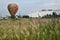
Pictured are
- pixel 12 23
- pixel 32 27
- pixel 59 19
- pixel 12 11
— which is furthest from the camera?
pixel 12 11

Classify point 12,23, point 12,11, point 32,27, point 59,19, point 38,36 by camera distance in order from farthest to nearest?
Answer: point 12,11, point 59,19, point 12,23, point 32,27, point 38,36

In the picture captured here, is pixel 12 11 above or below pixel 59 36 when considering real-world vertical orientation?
below

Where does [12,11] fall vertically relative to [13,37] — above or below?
below

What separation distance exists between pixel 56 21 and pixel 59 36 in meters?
0.74

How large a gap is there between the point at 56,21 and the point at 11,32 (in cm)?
113

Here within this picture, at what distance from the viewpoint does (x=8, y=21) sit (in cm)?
447

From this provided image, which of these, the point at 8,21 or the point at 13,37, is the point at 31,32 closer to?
the point at 13,37

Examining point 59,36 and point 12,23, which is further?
point 12,23

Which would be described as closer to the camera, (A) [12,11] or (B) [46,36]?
(B) [46,36]

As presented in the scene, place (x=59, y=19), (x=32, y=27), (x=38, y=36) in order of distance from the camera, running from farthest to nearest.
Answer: (x=59, y=19), (x=32, y=27), (x=38, y=36)

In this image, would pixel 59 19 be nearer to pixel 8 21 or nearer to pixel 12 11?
pixel 8 21

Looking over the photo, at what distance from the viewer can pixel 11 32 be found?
390 cm

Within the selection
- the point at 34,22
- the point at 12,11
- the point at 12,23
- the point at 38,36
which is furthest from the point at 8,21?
the point at 12,11

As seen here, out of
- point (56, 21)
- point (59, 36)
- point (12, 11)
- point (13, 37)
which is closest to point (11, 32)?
point (13, 37)
